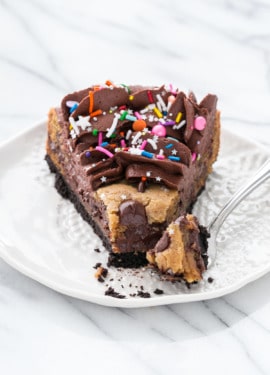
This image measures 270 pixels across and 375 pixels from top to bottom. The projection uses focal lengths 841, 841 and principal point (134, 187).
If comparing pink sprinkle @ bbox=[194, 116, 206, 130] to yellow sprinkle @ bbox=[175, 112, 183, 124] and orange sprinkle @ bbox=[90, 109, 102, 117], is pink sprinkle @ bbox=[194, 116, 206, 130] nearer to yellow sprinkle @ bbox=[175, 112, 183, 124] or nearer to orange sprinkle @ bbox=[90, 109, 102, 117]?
yellow sprinkle @ bbox=[175, 112, 183, 124]

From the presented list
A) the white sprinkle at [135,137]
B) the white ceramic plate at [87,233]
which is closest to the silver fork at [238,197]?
the white ceramic plate at [87,233]

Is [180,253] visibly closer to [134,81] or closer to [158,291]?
[158,291]

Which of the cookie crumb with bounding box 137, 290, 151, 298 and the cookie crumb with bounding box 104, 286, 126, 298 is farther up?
the cookie crumb with bounding box 137, 290, 151, 298

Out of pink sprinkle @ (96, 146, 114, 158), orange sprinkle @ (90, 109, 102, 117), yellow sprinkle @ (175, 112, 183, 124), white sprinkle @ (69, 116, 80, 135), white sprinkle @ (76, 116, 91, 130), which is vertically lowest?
pink sprinkle @ (96, 146, 114, 158)

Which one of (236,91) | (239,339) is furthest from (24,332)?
(236,91)

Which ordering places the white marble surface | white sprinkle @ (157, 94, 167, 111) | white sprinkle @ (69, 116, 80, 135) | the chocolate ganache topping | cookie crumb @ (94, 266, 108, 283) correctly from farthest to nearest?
white sprinkle @ (157, 94, 167, 111) → white sprinkle @ (69, 116, 80, 135) → the chocolate ganache topping → cookie crumb @ (94, 266, 108, 283) → the white marble surface

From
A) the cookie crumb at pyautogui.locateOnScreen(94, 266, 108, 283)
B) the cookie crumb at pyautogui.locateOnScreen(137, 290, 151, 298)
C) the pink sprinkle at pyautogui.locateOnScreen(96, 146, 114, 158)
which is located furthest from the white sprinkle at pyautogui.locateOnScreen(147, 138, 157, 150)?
the cookie crumb at pyautogui.locateOnScreen(137, 290, 151, 298)
